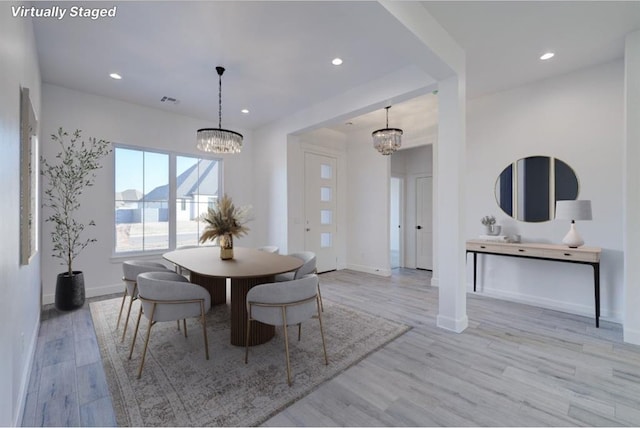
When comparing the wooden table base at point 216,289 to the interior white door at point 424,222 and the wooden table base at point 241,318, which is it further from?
the interior white door at point 424,222

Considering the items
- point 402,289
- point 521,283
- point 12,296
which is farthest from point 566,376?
point 12,296

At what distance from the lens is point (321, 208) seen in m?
5.86

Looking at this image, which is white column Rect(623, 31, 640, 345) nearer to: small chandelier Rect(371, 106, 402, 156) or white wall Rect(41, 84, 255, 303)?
small chandelier Rect(371, 106, 402, 156)

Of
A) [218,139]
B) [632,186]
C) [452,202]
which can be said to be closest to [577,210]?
[632,186]

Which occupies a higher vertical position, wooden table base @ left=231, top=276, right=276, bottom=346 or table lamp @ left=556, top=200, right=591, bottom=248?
table lamp @ left=556, top=200, right=591, bottom=248

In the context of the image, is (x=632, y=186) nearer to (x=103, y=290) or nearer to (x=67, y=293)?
(x=67, y=293)

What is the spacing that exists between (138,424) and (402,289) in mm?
3783

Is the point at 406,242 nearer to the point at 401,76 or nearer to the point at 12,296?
the point at 401,76

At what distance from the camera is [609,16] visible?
2488 mm

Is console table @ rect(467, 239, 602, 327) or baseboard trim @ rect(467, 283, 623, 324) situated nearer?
console table @ rect(467, 239, 602, 327)

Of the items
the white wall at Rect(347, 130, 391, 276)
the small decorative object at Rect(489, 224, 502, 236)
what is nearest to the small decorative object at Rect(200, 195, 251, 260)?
the white wall at Rect(347, 130, 391, 276)

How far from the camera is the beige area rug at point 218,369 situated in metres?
1.79

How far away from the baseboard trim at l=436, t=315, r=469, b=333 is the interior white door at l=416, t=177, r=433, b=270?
3257 millimetres

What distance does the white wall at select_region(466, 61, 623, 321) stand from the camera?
10.6ft
